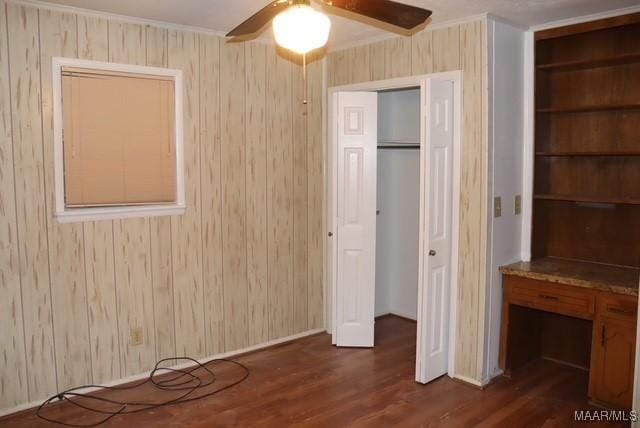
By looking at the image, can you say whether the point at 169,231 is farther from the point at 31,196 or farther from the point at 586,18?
the point at 586,18

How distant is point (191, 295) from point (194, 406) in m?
0.89

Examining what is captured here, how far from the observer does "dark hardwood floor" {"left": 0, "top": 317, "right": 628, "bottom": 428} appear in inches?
126

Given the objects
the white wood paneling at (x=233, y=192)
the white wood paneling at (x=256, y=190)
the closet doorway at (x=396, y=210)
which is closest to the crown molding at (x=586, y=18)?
the closet doorway at (x=396, y=210)

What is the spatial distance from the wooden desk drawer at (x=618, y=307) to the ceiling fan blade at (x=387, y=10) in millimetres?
2110

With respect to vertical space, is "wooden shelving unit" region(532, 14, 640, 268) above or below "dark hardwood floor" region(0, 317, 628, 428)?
above

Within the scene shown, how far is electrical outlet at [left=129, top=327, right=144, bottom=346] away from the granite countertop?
8.58 ft

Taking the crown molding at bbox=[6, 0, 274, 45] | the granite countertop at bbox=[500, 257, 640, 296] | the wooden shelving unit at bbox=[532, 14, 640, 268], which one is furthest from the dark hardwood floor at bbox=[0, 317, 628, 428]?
the crown molding at bbox=[6, 0, 274, 45]

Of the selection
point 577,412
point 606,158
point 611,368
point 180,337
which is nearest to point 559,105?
point 606,158

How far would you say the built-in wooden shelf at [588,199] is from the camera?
3.43 m

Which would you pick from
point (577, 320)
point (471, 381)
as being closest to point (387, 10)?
point (471, 381)

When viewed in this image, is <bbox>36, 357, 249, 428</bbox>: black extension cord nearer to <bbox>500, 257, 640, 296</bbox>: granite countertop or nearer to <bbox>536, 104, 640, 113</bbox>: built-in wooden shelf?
<bbox>500, 257, 640, 296</bbox>: granite countertop

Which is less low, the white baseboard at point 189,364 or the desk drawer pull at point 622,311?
the desk drawer pull at point 622,311

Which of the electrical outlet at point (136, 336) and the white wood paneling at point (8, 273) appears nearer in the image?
the white wood paneling at point (8, 273)

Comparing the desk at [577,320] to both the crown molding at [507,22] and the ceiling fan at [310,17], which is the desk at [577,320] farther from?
the ceiling fan at [310,17]
